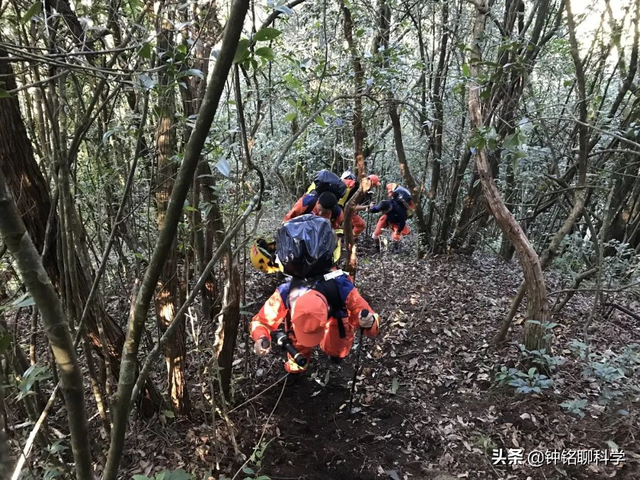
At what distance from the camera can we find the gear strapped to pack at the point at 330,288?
381 centimetres

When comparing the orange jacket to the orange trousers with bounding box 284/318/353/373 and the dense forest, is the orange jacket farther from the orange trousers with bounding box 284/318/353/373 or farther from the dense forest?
the orange trousers with bounding box 284/318/353/373

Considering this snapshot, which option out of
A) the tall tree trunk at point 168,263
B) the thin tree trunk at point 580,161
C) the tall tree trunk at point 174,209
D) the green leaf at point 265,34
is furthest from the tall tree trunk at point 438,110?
the tall tree trunk at point 174,209

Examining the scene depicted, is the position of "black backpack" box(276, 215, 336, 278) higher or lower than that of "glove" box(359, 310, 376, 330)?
higher

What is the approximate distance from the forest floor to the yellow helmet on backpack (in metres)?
0.54

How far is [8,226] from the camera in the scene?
0.83 metres

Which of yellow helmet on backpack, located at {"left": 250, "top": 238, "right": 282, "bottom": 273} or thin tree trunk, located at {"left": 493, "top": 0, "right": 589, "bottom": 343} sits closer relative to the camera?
thin tree trunk, located at {"left": 493, "top": 0, "right": 589, "bottom": 343}

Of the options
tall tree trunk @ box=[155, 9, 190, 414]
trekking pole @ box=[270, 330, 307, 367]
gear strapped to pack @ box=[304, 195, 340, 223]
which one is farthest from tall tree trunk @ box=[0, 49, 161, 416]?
gear strapped to pack @ box=[304, 195, 340, 223]

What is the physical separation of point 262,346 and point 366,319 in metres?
1.02

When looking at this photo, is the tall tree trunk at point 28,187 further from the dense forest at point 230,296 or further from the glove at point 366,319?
the glove at point 366,319

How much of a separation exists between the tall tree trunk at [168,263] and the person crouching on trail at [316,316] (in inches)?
28.2

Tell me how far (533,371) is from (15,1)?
4.81 metres

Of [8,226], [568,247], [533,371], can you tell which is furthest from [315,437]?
[568,247]

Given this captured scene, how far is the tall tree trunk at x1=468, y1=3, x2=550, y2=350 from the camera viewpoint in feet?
13.4

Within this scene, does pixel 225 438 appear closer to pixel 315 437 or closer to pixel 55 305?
pixel 315 437
